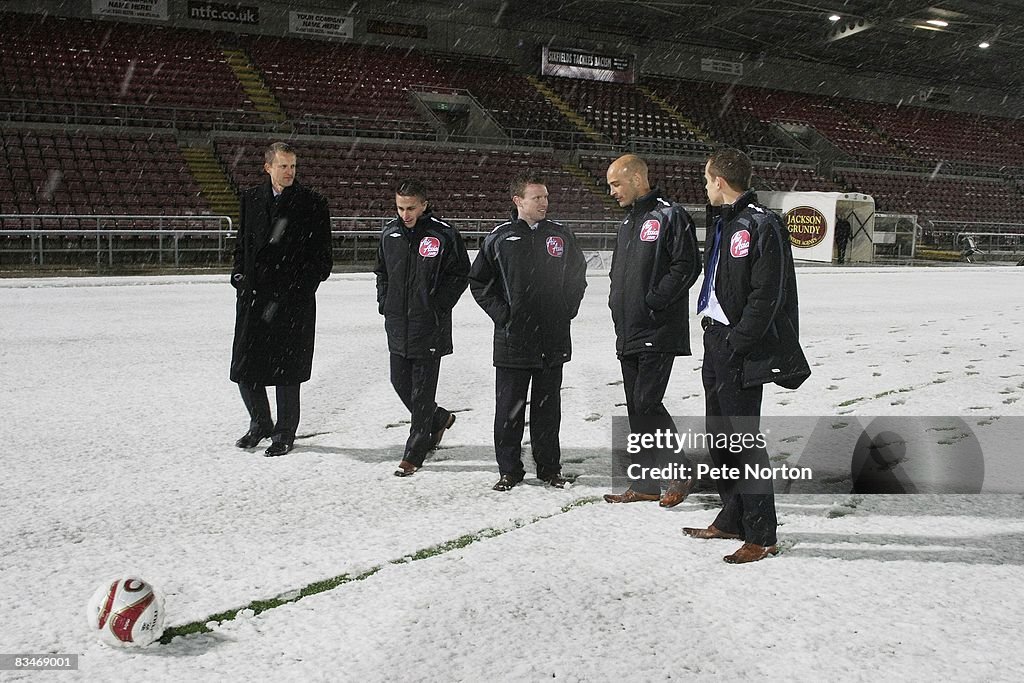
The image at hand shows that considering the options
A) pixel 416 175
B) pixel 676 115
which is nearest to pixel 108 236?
pixel 416 175

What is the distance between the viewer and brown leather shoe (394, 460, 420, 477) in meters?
4.65

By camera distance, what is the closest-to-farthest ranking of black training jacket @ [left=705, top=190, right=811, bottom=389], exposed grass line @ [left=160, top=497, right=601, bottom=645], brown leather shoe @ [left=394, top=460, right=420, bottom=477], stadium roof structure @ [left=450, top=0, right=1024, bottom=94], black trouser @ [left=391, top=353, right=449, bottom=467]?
exposed grass line @ [left=160, top=497, right=601, bottom=645] → black training jacket @ [left=705, top=190, right=811, bottom=389] → brown leather shoe @ [left=394, top=460, right=420, bottom=477] → black trouser @ [left=391, top=353, right=449, bottom=467] → stadium roof structure @ [left=450, top=0, right=1024, bottom=94]

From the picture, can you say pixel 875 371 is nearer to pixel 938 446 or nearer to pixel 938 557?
pixel 938 446

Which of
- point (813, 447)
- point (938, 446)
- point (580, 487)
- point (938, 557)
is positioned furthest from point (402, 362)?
point (938, 446)

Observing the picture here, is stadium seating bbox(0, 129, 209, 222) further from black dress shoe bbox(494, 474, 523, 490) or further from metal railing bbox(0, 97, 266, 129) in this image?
black dress shoe bbox(494, 474, 523, 490)

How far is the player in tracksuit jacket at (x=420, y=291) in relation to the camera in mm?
4781

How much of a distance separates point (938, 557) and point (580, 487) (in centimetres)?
168

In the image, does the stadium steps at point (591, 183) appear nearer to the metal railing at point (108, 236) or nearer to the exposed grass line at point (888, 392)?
the metal railing at point (108, 236)

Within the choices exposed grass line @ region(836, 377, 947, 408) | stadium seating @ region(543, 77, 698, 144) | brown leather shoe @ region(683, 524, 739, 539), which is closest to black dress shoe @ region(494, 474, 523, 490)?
brown leather shoe @ region(683, 524, 739, 539)

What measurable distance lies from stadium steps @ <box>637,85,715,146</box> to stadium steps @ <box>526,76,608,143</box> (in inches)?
167

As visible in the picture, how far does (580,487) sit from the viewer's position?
4500 millimetres

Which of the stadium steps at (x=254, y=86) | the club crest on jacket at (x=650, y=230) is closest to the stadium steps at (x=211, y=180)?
the stadium steps at (x=254, y=86)

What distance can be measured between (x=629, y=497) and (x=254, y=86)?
85.1ft

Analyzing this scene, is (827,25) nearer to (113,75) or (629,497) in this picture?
(113,75)
